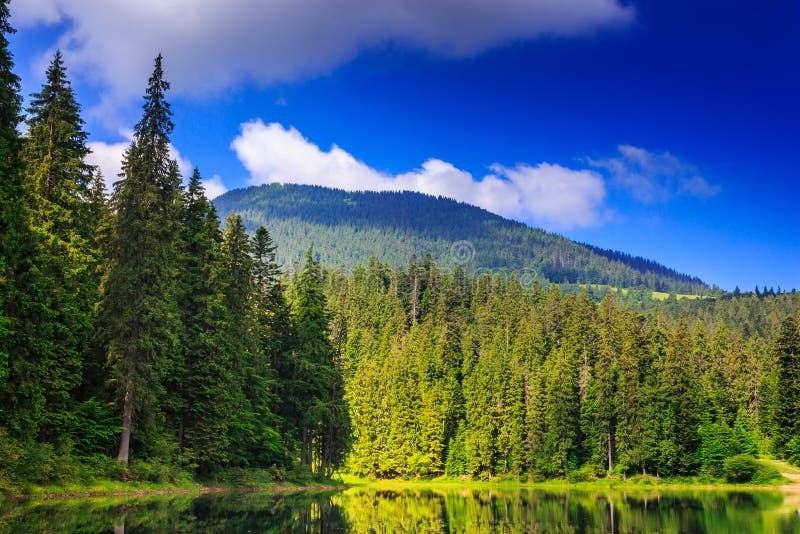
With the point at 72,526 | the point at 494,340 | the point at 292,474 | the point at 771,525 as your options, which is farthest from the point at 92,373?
the point at 494,340

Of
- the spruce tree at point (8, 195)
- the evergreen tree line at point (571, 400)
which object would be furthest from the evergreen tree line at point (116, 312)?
the evergreen tree line at point (571, 400)

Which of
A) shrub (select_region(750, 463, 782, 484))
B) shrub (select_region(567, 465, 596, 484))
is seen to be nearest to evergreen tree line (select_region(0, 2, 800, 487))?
shrub (select_region(567, 465, 596, 484))

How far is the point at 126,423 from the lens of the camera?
34406mm

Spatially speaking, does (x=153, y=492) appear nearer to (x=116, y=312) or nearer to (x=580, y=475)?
(x=116, y=312)

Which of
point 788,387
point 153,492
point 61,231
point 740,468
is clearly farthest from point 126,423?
point 788,387

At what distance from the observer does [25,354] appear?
86.0 feet

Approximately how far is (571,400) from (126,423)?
71175 mm

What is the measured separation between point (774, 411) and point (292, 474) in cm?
6923

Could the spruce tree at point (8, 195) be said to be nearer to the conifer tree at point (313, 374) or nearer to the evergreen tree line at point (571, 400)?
the conifer tree at point (313, 374)

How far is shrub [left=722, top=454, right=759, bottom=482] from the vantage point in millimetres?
79000

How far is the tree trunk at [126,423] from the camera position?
112 feet

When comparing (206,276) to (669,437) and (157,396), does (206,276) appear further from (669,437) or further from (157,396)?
(669,437)

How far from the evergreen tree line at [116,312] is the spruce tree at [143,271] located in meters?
0.08

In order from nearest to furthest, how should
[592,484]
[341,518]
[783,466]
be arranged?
1. [341,518]
2. [783,466]
3. [592,484]
